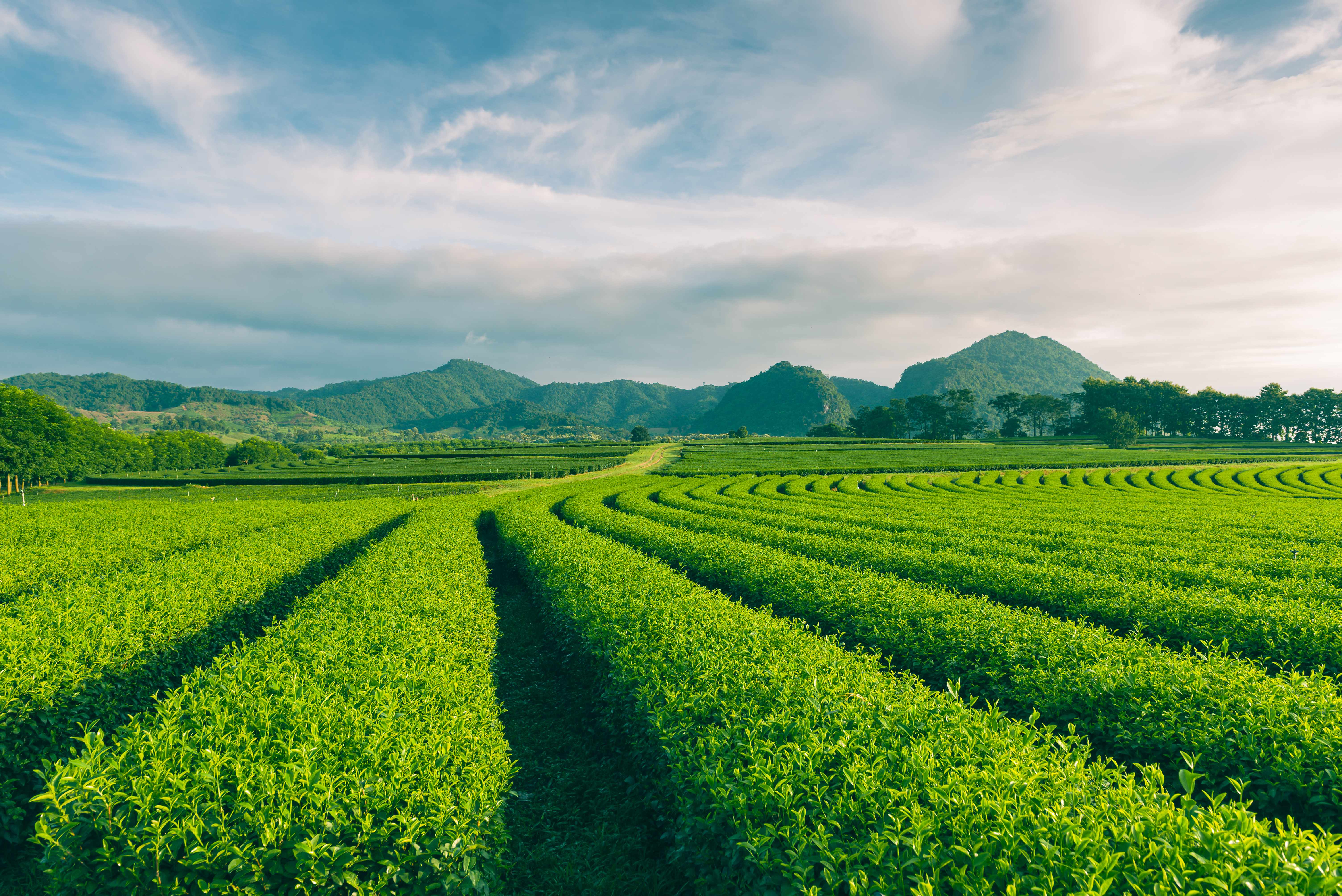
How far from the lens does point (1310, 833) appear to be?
4.10 meters

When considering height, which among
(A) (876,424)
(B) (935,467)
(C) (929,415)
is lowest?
(B) (935,467)

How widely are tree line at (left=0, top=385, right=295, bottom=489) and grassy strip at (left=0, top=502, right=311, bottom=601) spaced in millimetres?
65345

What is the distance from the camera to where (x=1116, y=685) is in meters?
7.62

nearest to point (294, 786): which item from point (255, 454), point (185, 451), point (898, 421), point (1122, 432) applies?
point (1122, 432)

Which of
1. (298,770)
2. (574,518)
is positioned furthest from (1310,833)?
(574,518)

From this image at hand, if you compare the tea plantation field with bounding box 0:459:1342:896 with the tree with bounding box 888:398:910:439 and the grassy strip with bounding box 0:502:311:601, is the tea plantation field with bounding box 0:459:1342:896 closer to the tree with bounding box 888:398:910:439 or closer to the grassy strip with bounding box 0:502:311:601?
the grassy strip with bounding box 0:502:311:601

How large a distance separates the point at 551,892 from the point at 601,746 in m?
3.36

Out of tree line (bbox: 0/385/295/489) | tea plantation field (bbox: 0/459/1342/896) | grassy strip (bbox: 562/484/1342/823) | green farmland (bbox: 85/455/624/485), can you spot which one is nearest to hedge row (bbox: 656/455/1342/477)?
green farmland (bbox: 85/455/624/485)

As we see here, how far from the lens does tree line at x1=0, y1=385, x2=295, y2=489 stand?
70688 millimetres

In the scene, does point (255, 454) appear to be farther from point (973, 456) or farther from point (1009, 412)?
point (1009, 412)

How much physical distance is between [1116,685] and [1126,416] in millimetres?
143902

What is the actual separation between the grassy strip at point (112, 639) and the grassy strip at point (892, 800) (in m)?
8.00

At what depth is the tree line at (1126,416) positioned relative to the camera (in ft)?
448

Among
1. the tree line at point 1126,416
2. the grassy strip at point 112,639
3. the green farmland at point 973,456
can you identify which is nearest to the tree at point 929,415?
the tree line at point 1126,416
